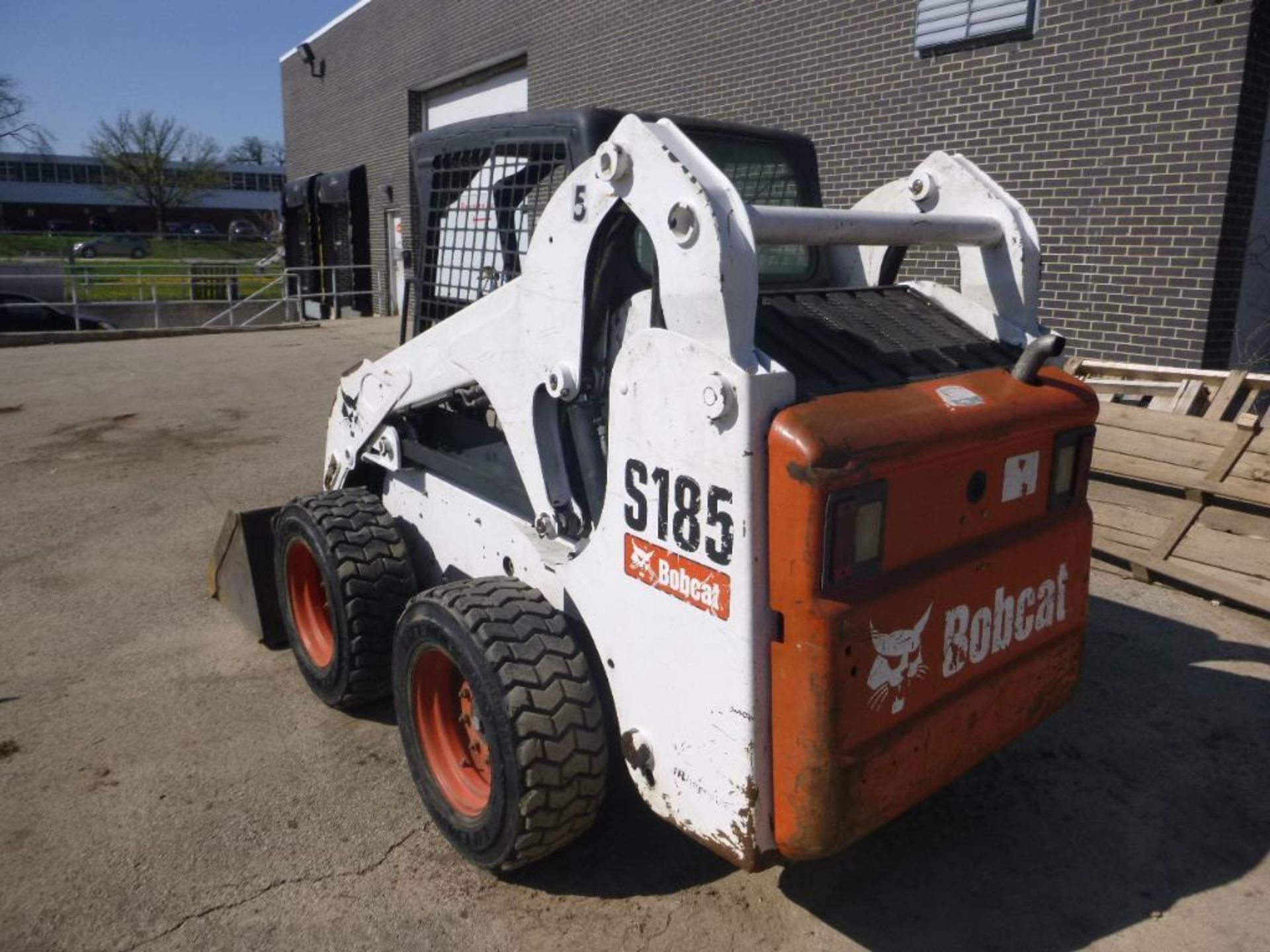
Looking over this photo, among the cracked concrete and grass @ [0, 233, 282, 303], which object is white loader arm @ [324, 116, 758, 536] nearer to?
the cracked concrete

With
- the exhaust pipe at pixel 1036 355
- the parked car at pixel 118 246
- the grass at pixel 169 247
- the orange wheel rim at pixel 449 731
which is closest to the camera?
the exhaust pipe at pixel 1036 355

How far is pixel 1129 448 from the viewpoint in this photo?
5.66 m

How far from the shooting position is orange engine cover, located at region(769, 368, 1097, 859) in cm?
221

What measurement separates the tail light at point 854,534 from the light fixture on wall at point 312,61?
2448 centimetres

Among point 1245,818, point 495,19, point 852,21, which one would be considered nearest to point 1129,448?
point 1245,818

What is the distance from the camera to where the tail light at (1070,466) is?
282 centimetres

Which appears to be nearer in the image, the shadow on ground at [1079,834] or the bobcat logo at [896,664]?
the bobcat logo at [896,664]

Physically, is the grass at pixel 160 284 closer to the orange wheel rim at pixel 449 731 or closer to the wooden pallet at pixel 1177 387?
the wooden pallet at pixel 1177 387

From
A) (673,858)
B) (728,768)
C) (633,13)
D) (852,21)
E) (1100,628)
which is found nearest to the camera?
(728,768)

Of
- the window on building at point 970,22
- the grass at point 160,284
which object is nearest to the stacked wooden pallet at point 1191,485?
the window on building at point 970,22

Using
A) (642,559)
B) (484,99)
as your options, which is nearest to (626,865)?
(642,559)

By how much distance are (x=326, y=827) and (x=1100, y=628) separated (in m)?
3.66

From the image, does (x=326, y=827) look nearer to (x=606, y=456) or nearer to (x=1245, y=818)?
(x=606, y=456)

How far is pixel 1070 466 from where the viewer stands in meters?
2.87
